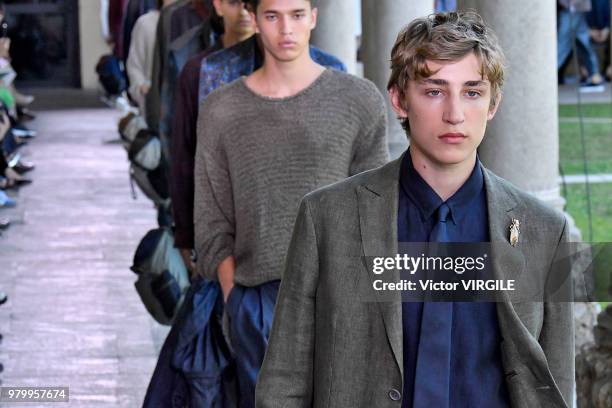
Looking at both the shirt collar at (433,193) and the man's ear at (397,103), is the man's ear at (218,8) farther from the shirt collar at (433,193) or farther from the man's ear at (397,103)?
the shirt collar at (433,193)

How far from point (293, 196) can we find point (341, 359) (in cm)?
175

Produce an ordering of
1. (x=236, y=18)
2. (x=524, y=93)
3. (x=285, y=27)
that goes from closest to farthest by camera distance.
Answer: (x=285, y=27), (x=524, y=93), (x=236, y=18)

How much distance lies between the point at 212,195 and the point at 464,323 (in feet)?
6.77

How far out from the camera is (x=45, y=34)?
26172mm

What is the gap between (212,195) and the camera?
15.9ft

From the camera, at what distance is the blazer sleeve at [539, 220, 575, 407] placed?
2.96 meters

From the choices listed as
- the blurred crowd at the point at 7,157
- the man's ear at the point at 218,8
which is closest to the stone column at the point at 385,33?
the man's ear at the point at 218,8

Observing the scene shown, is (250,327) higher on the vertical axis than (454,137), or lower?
lower

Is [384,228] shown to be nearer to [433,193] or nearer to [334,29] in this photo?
[433,193]

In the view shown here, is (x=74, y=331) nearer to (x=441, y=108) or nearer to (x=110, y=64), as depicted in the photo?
(x=441, y=108)

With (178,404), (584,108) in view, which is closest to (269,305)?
(178,404)

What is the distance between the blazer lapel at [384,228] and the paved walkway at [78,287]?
4.10 m

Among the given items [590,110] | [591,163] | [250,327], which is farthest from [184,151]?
[590,110]

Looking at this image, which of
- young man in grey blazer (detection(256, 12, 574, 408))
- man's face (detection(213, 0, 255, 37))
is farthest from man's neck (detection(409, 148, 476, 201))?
man's face (detection(213, 0, 255, 37))
